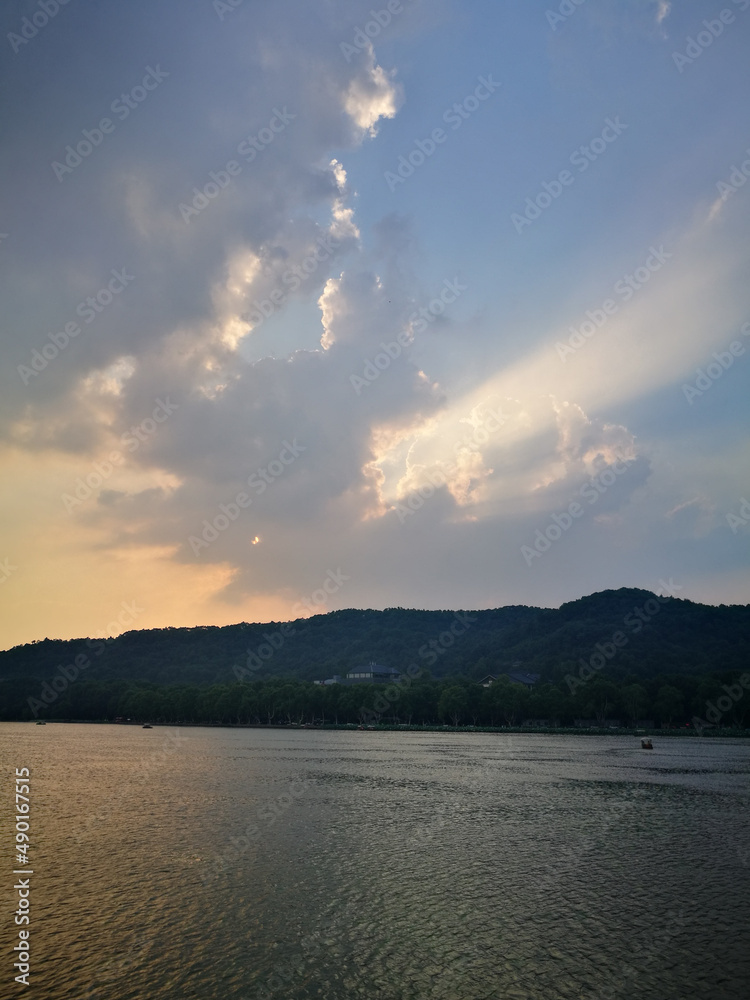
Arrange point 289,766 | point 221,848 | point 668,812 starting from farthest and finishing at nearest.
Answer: point 289,766
point 668,812
point 221,848

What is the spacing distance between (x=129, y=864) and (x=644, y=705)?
15260 cm

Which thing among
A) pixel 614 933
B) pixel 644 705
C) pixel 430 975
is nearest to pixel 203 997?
pixel 430 975

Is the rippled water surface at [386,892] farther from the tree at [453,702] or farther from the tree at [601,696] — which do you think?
the tree at [453,702]

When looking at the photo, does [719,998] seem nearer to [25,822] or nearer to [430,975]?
[430,975]

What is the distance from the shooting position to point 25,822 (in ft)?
134

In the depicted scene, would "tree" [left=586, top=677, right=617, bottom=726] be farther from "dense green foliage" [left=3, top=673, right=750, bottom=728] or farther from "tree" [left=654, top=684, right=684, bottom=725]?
"tree" [left=654, top=684, right=684, bottom=725]

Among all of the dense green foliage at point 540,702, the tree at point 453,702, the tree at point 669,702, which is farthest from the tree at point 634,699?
the tree at point 453,702

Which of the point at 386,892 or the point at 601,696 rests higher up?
the point at 386,892

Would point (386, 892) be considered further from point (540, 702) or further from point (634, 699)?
point (540, 702)

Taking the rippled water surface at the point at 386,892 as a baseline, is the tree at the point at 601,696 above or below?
below

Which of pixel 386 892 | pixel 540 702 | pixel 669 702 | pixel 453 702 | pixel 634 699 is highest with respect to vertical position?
pixel 386 892

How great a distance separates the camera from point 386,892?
89.0ft

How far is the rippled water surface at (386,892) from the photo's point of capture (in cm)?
1912

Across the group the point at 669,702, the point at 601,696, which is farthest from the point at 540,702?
the point at 669,702
